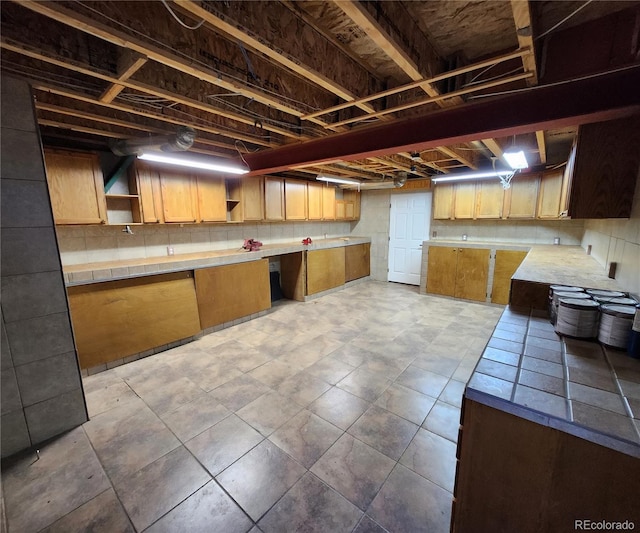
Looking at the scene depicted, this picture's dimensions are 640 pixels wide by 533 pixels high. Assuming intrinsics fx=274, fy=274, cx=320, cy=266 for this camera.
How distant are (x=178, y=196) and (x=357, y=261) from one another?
3971mm

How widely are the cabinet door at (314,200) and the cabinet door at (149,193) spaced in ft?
8.87

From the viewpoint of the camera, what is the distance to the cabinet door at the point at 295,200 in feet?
16.4

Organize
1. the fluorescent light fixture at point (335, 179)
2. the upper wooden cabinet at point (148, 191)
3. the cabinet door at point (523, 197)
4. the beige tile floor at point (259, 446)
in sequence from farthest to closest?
the fluorescent light fixture at point (335, 179)
the cabinet door at point (523, 197)
the upper wooden cabinet at point (148, 191)
the beige tile floor at point (259, 446)

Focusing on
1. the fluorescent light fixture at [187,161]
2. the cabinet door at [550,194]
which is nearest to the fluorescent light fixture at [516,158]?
the cabinet door at [550,194]

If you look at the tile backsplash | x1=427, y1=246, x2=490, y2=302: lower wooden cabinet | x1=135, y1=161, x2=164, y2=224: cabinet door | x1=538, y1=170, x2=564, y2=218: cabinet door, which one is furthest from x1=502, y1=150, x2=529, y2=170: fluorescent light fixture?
x1=135, y1=161, x2=164, y2=224: cabinet door

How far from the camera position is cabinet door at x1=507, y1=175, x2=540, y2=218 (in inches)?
177

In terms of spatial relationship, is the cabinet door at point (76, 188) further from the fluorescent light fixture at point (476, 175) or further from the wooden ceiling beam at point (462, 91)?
the fluorescent light fixture at point (476, 175)

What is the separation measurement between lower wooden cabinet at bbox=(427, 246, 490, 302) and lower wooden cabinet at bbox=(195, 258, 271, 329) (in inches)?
127

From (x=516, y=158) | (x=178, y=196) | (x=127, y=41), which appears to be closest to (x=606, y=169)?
(x=516, y=158)

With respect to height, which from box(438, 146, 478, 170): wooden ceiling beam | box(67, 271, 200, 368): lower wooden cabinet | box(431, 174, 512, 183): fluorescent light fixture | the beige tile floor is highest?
box(438, 146, 478, 170): wooden ceiling beam

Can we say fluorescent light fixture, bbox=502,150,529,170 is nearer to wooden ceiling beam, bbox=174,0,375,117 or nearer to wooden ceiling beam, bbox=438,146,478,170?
wooden ceiling beam, bbox=438,146,478,170

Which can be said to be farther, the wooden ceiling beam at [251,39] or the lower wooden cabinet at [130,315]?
the lower wooden cabinet at [130,315]

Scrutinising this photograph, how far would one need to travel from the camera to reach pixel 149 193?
332 centimetres

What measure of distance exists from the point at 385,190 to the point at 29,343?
618cm
